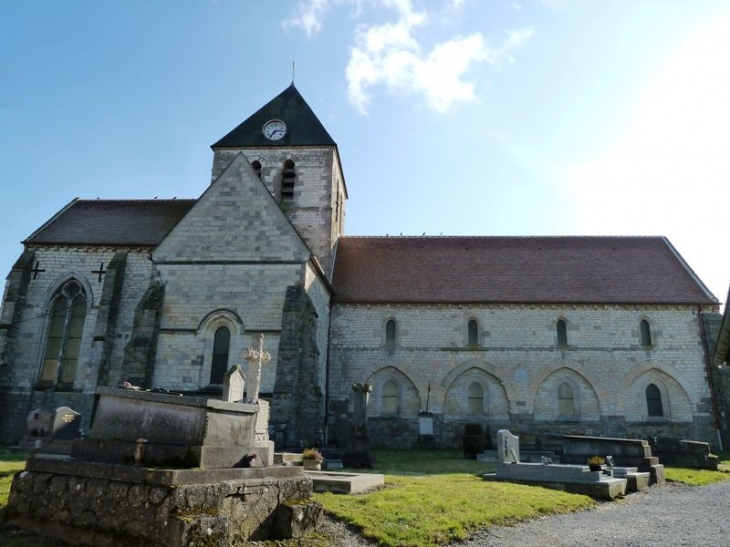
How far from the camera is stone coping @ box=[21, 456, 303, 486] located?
19.7 feet

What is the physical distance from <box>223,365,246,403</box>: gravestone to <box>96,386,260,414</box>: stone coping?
9.34ft

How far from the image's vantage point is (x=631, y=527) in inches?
341

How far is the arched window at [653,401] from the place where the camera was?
22.8m

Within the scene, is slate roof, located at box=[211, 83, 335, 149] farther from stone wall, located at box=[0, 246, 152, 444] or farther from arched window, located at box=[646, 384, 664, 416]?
arched window, located at box=[646, 384, 664, 416]

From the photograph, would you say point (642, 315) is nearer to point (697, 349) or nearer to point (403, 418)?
point (697, 349)

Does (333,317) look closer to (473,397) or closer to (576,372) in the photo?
(473,397)

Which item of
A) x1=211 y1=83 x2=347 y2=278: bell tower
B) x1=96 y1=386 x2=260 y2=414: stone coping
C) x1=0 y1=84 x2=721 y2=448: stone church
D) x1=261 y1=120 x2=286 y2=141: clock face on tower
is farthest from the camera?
x1=261 y1=120 x2=286 y2=141: clock face on tower

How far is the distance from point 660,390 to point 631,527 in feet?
54.3

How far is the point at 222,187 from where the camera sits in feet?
66.8

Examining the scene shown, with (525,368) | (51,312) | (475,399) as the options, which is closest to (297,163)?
(51,312)

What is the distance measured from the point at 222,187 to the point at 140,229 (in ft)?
19.7

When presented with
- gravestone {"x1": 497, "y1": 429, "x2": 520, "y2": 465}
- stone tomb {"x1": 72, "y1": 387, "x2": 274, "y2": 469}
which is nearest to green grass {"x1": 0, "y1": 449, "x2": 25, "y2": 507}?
stone tomb {"x1": 72, "y1": 387, "x2": 274, "y2": 469}

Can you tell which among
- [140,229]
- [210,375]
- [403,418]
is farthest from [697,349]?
[140,229]

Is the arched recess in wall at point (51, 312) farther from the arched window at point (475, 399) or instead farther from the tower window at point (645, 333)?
the tower window at point (645, 333)
